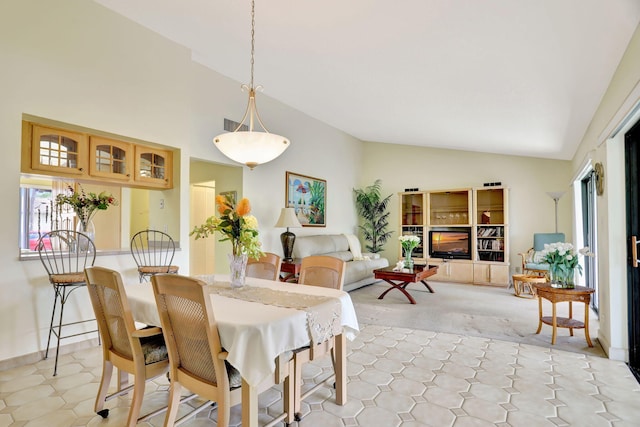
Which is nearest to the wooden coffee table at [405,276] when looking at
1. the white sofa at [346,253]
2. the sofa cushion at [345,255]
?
the white sofa at [346,253]

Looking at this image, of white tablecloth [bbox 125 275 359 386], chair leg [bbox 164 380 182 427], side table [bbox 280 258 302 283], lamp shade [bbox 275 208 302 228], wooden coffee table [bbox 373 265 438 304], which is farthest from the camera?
lamp shade [bbox 275 208 302 228]

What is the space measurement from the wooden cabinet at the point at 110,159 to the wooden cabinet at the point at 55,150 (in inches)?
3.4

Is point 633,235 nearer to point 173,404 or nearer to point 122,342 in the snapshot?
point 173,404

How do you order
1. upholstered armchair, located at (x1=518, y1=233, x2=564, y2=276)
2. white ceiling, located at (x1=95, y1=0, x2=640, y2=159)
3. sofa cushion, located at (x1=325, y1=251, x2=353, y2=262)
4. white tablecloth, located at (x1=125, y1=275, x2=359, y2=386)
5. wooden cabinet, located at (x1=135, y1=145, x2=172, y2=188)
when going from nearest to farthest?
white tablecloth, located at (x1=125, y1=275, x2=359, y2=386), white ceiling, located at (x1=95, y1=0, x2=640, y2=159), wooden cabinet, located at (x1=135, y1=145, x2=172, y2=188), upholstered armchair, located at (x1=518, y1=233, x2=564, y2=276), sofa cushion, located at (x1=325, y1=251, x2=353, y2=262)

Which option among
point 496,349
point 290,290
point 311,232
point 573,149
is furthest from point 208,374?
point 573,149

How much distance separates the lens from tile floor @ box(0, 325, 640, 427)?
211 centimetres

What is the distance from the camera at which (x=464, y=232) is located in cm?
704

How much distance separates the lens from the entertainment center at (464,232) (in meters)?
6.70

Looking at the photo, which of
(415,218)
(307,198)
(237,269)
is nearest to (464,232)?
(415,218)

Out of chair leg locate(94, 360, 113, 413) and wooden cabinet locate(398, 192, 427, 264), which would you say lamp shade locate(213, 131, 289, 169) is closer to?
chair leg locate(94, 360, 113, 413)

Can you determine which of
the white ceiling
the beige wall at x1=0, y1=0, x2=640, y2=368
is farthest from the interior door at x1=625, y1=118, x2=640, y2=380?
the white ceiling

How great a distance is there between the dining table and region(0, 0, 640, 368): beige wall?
1444mm

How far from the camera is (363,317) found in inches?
174

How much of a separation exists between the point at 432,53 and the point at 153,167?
3.21m
